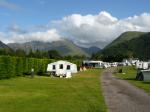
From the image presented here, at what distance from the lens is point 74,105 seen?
19.9 m

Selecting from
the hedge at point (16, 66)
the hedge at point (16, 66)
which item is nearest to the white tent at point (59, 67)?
the hedge at point (16, 66)

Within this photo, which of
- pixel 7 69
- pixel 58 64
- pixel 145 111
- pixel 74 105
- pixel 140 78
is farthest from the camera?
pixel 58 64

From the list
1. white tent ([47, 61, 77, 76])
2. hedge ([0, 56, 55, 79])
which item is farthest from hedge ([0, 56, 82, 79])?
white tent ([47, 61, 77, 76])

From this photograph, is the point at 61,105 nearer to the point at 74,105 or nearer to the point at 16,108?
the point at 74,105

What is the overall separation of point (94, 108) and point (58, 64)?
165 feet

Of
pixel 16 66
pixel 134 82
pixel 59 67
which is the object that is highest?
pixel 59 67

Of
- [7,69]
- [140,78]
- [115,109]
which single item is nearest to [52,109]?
[115,109]

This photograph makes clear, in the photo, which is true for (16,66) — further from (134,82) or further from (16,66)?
(134,82)

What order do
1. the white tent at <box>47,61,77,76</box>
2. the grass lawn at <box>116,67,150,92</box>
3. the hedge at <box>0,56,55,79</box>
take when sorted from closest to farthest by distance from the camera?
1. the grass lawn at <box>116,67,150,92</box>
2. the hedge at <box>0,56,55,79</box>
3. the white tent at <box>47,61,77,76</box>

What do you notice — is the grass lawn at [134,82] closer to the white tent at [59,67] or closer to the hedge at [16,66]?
the white tent at [59,67]

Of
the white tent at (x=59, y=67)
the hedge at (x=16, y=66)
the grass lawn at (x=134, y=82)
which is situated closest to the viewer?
the grass lawn at (x=134, y=82)

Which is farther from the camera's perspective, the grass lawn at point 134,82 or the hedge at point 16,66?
the hedge at point 16,66

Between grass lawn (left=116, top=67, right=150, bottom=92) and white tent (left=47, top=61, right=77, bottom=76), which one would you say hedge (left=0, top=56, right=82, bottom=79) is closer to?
white tent (left=47, top=61, right=77, bottom=76)

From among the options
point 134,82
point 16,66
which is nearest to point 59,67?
point 16,66
